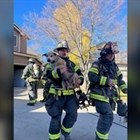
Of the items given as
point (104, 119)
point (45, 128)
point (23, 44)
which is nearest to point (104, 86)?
point (104, 119)

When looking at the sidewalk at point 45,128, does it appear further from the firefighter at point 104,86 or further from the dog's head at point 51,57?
the dog's head at point 51,57

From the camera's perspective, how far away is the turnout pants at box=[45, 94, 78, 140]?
277cm

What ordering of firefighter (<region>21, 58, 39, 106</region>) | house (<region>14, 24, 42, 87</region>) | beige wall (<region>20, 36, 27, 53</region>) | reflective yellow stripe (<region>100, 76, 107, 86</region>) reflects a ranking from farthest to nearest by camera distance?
beige wall (<region>20, 36, 27, 53</region>) → house (<region>14, 24, 42, 87</region>) → firefighter (<region>21, 58, 39, 106</region>) → reflective yellow stripe (<region>100, 76, 107, 86</region>)

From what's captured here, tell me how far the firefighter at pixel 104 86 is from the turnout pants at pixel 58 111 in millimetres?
344

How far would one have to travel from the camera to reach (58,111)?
2.78m

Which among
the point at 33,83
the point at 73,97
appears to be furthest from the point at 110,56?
the point at 33,83

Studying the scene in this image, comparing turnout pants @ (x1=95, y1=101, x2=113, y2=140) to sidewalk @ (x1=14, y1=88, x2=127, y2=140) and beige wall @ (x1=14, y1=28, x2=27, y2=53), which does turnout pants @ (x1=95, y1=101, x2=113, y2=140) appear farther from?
beige wall @ (x1=14, y1=28, x2=27, y2=53)

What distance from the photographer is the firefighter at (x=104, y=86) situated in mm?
2611

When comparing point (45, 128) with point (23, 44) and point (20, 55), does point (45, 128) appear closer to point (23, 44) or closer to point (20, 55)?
point (20, 55)

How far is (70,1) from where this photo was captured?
11047mm

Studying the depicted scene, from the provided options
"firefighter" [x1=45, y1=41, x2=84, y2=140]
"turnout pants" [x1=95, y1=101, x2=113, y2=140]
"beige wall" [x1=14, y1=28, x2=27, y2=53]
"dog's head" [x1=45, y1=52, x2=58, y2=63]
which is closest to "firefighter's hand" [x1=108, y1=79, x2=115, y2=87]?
"turnout pants" [x1=95, y1=101, x2=113, y2=140]

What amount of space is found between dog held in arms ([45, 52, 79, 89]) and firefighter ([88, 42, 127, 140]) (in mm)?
260

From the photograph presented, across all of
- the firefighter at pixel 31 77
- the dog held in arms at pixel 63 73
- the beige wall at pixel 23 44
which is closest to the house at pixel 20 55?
the beige wall at pixel 23 44
